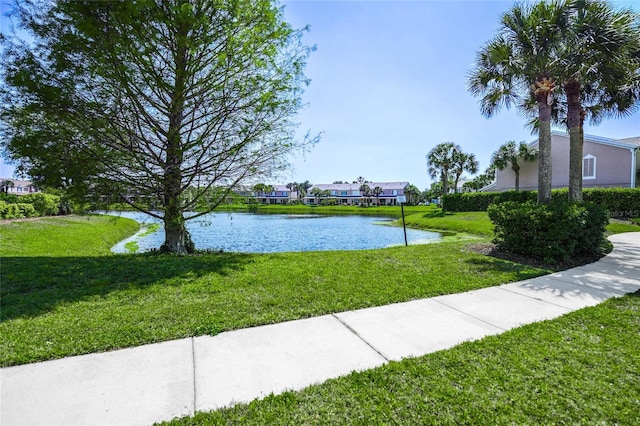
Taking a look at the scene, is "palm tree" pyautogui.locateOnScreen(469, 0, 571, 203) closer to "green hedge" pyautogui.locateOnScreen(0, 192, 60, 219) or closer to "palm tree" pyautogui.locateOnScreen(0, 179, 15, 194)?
"green hedge" pyautogui.locateOnScreen(0, 192, 60, 219)

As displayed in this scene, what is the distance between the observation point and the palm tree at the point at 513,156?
90.9 feet

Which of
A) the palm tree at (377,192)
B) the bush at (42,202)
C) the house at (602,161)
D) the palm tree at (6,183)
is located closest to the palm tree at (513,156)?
the house at (602,161)

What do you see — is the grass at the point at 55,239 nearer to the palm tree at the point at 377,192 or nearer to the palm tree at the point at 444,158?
the palm tree at the point at 444,158

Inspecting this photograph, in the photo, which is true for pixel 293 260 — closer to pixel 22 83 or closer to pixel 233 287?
pixel 233 287

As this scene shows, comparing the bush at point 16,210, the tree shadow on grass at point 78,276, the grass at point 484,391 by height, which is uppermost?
the bush at point 16,210

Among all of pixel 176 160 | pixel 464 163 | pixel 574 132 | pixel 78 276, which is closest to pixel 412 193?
pixel 464 163

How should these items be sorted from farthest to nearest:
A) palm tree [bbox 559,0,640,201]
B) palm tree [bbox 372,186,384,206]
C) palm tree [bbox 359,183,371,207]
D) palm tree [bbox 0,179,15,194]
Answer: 1. palm tree [bbox 359,183,371,207]
2. palm tree [bbox 372,186,384,206]
3. palm tree [bbox 0,179,15,194]
4. palm tree [bbox 559,0,640,201]

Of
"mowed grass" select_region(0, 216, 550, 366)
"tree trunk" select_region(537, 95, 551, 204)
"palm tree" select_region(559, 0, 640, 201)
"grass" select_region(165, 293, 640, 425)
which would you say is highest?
"palm tree" select_region(559, 0, 640, 201)

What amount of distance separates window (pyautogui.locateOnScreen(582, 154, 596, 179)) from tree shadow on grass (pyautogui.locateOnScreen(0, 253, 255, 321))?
28547 mm

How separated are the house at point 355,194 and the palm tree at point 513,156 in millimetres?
44559

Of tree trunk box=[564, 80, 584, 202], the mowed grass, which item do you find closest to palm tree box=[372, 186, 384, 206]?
tree trunk box=[564, 80, 584, 202]

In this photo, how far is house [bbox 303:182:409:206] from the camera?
76938mm

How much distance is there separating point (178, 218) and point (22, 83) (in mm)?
4073

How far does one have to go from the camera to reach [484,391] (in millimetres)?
2357
